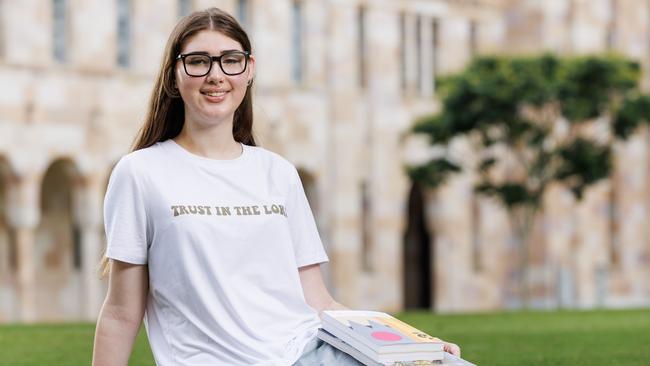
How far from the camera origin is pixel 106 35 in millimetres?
32312

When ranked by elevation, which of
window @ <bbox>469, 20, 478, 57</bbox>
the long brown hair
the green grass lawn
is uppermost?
window @ <bbox>469, 20, 478, 57</bbox>

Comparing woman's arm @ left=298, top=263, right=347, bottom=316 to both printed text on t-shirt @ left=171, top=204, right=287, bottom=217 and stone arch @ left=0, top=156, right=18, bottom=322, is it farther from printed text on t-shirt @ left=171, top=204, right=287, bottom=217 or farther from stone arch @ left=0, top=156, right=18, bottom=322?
stone arch @ left=0, top=156, right=18, bottom=322

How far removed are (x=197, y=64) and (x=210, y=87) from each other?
9 cm

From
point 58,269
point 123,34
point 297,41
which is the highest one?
point 123,34

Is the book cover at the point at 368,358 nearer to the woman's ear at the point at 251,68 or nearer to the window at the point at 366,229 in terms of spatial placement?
the woman's ear at the point at 251,68

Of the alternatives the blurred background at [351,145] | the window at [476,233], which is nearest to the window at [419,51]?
the blurred background at [351,145]

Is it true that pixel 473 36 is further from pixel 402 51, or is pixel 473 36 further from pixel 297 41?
pixel 297 41

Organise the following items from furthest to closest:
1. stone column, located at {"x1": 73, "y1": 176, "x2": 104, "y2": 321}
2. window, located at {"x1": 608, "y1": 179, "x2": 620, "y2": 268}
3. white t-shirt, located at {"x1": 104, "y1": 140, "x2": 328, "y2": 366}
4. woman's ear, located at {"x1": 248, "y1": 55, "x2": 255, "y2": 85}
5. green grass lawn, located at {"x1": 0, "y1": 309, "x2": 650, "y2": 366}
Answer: window, located at {"x1": 608, "y1": 179, "x2": 620, "y2": 268} → stone column, located at {"x1": 73, "y1": 176, "x2": 104, "y2": 321} → green grass lawn, located at {"x1": 0, "y1": 309, "x2": 650, "y2": 366} → woman's ear, located at {"x1": 248, "y1": 55, "x2": 255, "y2": 85} → white t-shirt, located at {"x1": 104, "y1": 140, "x2": 328, "y2": 366}

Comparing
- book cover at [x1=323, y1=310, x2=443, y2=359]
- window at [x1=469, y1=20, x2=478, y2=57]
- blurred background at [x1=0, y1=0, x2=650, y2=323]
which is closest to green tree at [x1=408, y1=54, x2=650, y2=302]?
blurred background at [x1=0, y1=0, x2=650, y2=323]

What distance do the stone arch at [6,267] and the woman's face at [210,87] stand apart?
26.8m

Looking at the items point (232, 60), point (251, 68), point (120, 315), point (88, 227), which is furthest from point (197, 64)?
point (88, 227)

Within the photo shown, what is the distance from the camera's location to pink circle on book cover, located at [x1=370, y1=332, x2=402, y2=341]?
4.19 metres

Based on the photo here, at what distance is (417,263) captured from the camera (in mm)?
42250

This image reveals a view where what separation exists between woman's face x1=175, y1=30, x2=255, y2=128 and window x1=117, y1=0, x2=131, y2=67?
29.0 meters
